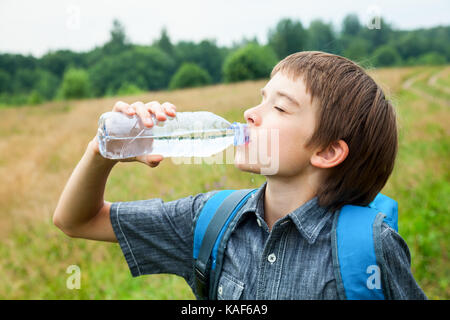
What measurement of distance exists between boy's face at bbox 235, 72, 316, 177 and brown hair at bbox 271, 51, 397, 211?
1.5 inches

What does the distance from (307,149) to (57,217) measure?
1.12 meters

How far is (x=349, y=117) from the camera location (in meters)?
1.53

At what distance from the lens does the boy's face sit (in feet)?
4.81

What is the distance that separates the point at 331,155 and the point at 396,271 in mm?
505

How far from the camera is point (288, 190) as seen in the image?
1579mm

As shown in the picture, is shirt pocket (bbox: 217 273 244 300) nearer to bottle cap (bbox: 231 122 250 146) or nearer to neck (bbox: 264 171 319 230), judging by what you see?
neck (bbox: 264 171 319 230)

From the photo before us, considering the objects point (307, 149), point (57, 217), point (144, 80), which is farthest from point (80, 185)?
point (144, 80)

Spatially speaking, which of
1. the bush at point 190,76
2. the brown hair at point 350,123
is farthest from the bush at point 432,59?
the brown hair at point 350,123

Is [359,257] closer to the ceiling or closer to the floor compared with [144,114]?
closer to the floor

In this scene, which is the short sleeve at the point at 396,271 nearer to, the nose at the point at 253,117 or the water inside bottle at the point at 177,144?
the nose at the point at 253,117

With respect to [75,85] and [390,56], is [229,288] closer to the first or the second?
[390,56]

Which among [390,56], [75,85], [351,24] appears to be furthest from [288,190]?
[351,24]

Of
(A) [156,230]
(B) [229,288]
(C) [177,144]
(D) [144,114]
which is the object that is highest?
(D) [144,114]

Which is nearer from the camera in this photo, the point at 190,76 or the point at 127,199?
the point at 127,199
